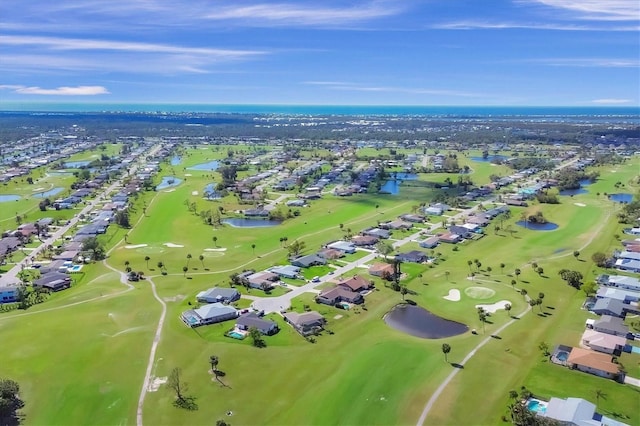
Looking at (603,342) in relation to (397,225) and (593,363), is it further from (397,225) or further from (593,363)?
(397,225)

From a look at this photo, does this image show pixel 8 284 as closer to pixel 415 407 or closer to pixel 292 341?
pixel 292 341

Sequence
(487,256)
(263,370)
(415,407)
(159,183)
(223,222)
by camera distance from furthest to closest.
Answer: (159,183) → (223,222) → (487,256) → (263,370) → (415,407)

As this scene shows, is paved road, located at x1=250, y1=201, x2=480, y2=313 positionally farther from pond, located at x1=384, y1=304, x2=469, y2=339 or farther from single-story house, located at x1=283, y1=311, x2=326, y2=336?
pond, located at x1=384, y1=304, x2=469, y2=339

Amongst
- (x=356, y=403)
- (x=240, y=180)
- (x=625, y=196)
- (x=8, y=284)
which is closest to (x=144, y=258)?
(x=8, y=284)

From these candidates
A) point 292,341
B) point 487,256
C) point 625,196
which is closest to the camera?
point 292,341

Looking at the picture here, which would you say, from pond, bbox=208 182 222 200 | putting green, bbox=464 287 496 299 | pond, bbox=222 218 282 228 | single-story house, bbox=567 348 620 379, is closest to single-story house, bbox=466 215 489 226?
putting green, bbox=464 287 496 299

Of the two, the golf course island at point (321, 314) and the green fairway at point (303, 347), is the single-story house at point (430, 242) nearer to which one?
the golf course island at point (321, 314)
